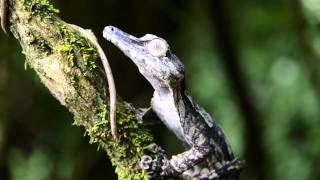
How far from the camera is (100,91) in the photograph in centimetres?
184

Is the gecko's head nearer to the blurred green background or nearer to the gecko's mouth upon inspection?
the gecko's mouth

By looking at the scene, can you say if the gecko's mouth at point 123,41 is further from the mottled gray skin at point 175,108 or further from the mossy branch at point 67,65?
the mossy branch at point 67,65

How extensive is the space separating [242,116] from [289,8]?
845 mm

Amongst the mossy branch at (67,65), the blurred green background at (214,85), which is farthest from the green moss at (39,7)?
the blurred green background at (214,85)

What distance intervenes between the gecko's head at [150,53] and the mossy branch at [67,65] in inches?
11.7

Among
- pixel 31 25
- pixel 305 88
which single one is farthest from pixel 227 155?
pixel 305 88

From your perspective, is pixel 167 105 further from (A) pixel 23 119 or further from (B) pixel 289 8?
(B) pixel 289 8

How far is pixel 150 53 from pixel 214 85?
2.93 metres

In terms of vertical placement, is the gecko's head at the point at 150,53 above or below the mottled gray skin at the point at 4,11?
below

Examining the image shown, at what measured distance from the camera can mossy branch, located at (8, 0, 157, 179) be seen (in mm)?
1800

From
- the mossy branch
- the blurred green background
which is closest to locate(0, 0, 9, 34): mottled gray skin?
the mossy branch

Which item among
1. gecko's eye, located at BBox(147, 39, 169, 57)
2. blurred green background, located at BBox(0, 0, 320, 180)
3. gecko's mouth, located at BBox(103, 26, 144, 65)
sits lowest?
gecko's eye, located at BBox(147, 39, 169, 57)

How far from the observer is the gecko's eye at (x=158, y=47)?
211cm

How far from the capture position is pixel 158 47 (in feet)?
6.95
